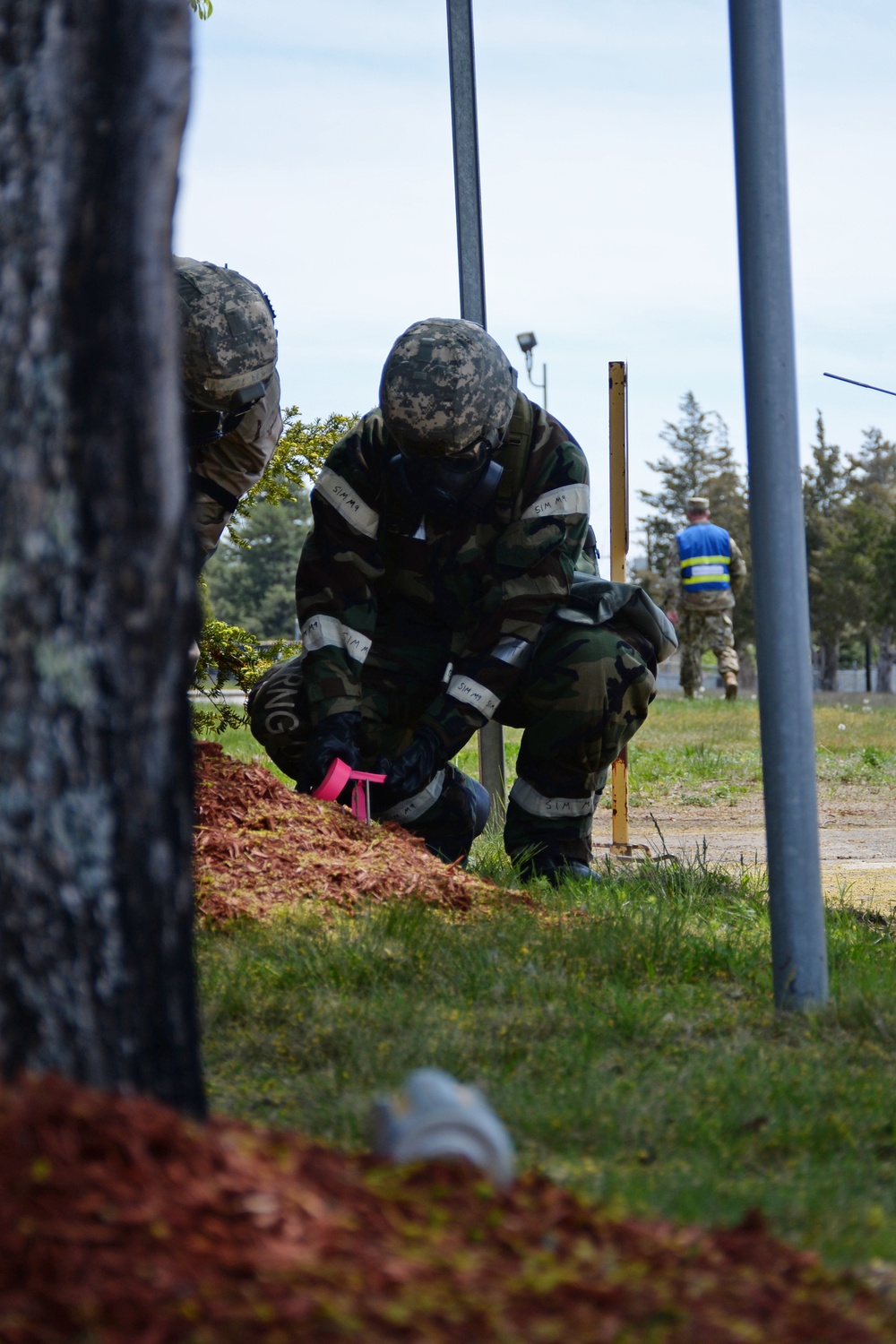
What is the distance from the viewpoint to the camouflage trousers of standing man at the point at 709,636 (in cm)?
1596

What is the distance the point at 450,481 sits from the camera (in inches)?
158

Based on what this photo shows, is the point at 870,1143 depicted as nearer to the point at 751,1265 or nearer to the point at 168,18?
the point at 751,1265

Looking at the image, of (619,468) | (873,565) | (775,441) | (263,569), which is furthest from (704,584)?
(263,569)

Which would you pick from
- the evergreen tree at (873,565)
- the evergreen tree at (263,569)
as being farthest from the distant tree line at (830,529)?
the evergreen tree at (263,569)

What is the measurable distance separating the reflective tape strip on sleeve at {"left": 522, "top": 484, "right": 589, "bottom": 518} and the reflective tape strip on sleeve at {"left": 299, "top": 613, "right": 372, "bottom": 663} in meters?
0.67

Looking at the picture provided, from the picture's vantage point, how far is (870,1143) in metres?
1.86

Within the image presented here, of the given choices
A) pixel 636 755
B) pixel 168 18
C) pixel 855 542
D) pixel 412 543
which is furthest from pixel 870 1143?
pixel 855 542

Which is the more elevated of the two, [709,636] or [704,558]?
[704,558]

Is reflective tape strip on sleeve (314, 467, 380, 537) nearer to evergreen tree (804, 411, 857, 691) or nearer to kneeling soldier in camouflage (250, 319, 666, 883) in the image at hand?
kneeling soldier in camouflage (250, 319, 666, 883)

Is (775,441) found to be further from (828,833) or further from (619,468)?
(828,833)

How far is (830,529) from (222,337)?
47530 millimetres

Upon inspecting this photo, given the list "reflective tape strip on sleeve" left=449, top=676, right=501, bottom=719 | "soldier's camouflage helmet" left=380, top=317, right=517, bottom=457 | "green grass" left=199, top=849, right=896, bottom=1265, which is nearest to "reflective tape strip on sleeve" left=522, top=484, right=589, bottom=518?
"soldier's camouflage helmet" left=380, top=317, right=517, bottom=457

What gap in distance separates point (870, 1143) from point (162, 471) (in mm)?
1352

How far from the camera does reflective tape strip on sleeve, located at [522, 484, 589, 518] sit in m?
4.12
